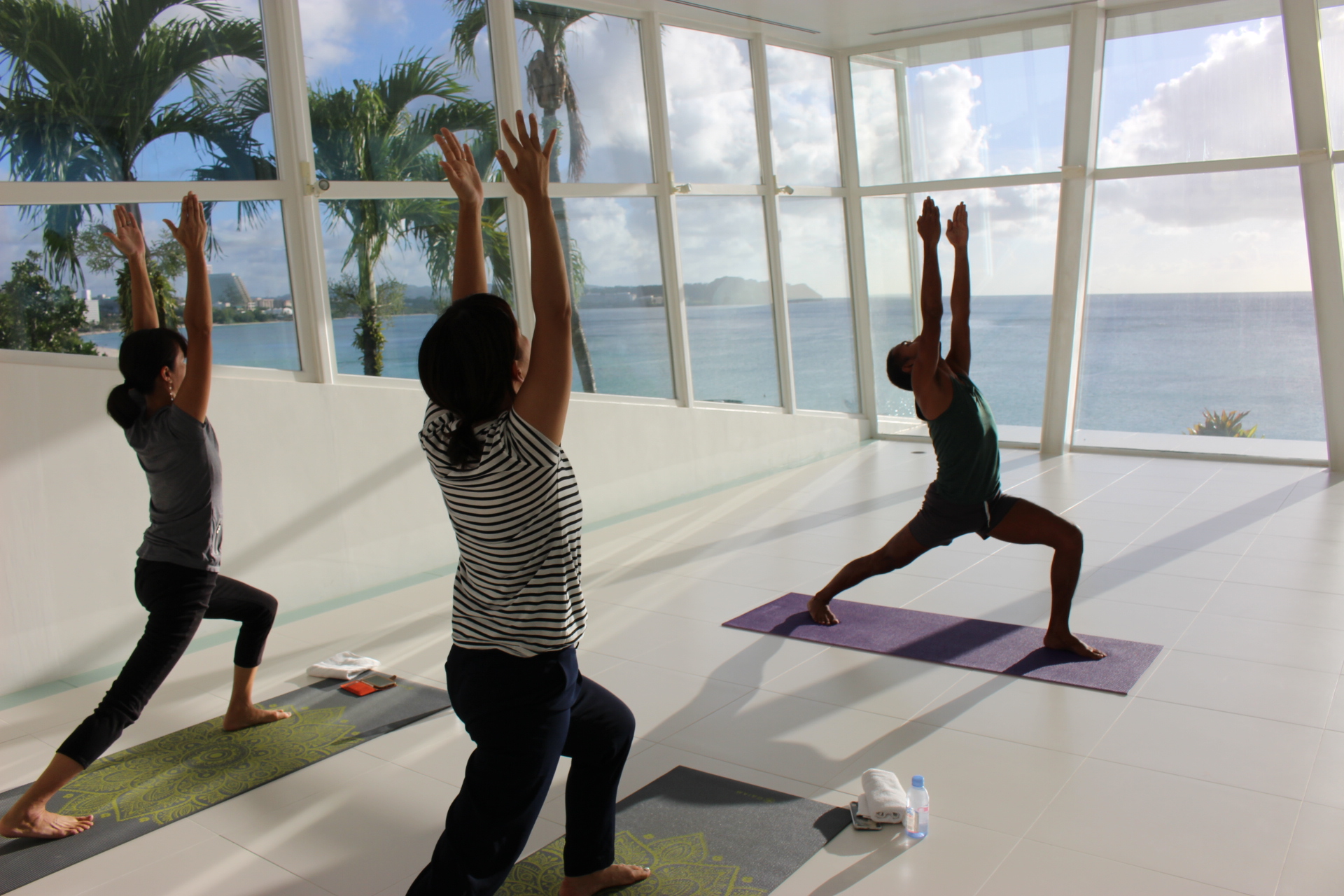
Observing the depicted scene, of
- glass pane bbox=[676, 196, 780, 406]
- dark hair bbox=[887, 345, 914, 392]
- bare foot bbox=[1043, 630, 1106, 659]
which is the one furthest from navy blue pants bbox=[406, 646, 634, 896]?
glass pane bbox=[676, 196, 780, 406]

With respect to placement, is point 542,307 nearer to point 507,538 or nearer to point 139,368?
point 507,538

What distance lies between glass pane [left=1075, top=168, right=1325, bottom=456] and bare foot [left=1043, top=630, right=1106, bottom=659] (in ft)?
14.9

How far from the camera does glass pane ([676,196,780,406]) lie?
23.6 ft

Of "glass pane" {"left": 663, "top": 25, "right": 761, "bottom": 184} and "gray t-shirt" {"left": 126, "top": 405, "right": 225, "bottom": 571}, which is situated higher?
"glass pane" {"left": 663, "top": 25, "right": 761, "bottom": 184}

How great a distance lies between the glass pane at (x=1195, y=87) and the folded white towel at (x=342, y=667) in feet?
21.1

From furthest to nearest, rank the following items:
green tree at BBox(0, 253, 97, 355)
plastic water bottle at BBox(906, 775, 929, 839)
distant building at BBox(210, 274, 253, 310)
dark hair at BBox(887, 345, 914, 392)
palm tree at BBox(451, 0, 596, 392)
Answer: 1. palm tree at BBox(451, 0, 596, 392)
2. distant building at BBox(210, 274, 253, 310)
3. green tree at BBox(0, 253, 97, 355)
4. dark hair at BBox(887, 345, 914, 392)
5. plastic water bottle at BBox(906, 775, 929, 839)

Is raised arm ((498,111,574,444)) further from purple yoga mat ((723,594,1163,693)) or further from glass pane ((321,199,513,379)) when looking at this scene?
glass pane ((321,199,513,379))

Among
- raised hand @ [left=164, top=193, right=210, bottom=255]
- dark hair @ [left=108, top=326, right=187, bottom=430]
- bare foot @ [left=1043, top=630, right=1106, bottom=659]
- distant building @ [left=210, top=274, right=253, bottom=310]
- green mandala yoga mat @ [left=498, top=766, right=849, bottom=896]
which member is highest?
distant building @ [left=210, top=274, right=253, bottom=310]

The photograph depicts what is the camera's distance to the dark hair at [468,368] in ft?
5.37

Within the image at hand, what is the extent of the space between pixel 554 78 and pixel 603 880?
5.10m

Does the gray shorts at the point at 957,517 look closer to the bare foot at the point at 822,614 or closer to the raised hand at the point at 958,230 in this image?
the bare foot at the point at 822,614

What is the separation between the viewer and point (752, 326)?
25.2 ft

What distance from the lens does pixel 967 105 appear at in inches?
314

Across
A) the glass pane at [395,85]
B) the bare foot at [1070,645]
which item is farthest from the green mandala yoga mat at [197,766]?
the glass pane at [395,85]
